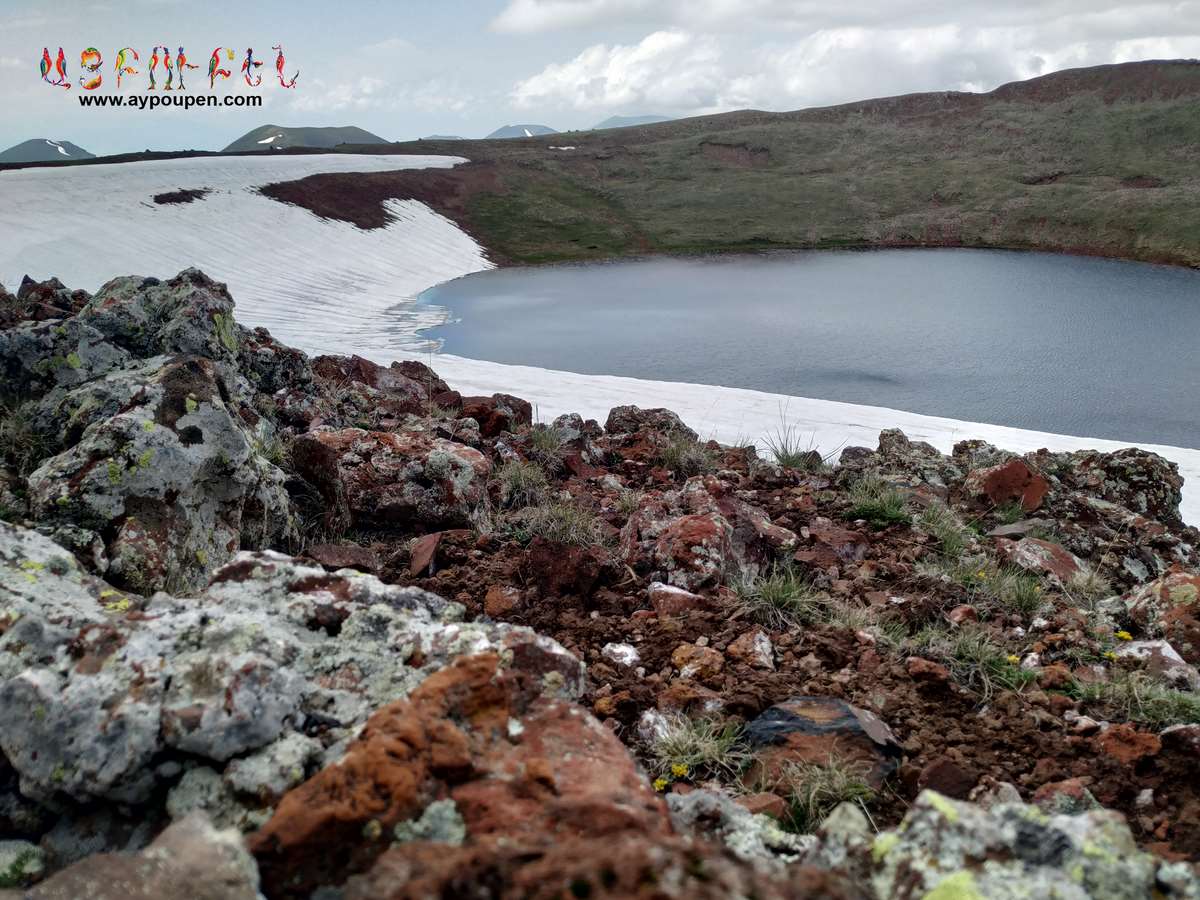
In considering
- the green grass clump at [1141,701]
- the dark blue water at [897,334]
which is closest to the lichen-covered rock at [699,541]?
the green grass clump at [1141,701]

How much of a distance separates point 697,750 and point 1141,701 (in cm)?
176

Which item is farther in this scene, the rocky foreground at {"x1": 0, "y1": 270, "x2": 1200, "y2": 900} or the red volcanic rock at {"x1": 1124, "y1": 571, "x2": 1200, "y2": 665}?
the red volcanic rock at {"x1": 1124, "y1": 571, "x2": 1200, "y2": 665}

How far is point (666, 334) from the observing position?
1852cm

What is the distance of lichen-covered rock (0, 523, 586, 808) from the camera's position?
1761 mm

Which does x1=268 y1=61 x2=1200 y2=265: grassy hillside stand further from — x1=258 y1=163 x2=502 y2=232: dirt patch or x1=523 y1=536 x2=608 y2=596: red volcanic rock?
x1=523 y1=536 x2=608 y2=596: red volcanic rock

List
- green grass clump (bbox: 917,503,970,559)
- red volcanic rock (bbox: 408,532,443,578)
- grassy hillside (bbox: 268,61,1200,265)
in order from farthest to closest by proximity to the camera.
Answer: grassy hillside (bbox: 268,61,1200,265) → green grass clump (bbox: 917,503,970,559) → red volcanic rock (bbox: 408,532,443,578)

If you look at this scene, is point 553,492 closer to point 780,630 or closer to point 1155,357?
point 780,630

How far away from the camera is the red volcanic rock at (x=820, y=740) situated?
262 centimetres

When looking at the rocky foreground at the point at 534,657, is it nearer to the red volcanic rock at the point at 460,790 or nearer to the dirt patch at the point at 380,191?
the red volcanic rock at the point at 460,790

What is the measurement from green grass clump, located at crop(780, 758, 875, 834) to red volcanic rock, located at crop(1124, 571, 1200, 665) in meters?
2.33

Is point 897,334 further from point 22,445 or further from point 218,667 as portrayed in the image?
point 218,667

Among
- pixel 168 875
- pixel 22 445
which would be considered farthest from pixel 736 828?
pixel 22 445

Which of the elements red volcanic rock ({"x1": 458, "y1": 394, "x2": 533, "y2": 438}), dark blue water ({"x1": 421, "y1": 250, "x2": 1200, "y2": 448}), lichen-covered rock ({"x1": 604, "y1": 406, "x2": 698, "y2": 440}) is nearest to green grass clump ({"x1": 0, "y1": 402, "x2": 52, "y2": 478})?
red volcanic rock ({"x1": 458, "y1": 394, "x2": 533, "y2": 438})

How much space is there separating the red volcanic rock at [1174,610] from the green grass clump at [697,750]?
2472 millimetres
